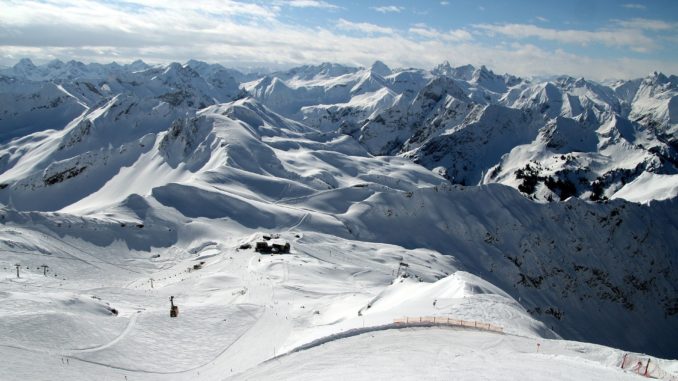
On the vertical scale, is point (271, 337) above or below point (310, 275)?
above

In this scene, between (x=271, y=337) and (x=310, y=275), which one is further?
(x=310, y=275)

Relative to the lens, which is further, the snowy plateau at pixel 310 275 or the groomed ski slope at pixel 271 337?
the snowy plateau at pixel 310 275

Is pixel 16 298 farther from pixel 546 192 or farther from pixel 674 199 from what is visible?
pixel 546 192

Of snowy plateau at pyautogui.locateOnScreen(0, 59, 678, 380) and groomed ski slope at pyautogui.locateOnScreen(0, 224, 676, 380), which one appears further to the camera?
snowy plateau at pyautogui.locateOnScreen(0, 59, 678, 380)

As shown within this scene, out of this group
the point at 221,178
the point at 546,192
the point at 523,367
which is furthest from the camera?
the point at 546,192

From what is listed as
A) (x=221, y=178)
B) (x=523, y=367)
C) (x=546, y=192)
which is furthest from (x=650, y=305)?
(x=523, y=367)

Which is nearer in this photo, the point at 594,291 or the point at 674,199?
the point at 594,291

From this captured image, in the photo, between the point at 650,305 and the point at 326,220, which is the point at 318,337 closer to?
the point at 326,220

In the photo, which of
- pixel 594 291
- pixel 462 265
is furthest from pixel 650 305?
pixel 462 265

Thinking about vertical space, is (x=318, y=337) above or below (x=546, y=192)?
above

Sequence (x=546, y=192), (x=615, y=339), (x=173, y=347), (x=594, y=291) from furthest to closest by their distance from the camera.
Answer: (x=546, y=192), (x=594, y=291), (x=615, y=339), (x=173, y=347)

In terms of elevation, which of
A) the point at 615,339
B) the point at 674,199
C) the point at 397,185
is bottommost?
the point at 615,339
